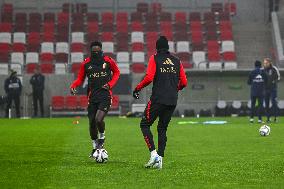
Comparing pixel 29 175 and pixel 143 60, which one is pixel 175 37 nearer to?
pixel 143 60

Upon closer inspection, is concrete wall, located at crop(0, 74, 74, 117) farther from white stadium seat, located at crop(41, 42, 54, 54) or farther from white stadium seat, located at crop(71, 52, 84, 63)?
white stadium seat, located at crop(41, 42, 54, 54)

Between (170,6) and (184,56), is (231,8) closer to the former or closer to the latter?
(170,6)

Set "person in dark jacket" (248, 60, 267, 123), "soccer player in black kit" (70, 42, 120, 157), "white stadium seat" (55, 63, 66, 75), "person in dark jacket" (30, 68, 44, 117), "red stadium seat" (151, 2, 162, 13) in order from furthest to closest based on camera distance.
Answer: "red stadium seat" (151, 2, 162, 13), "white stadium seat" (55, 63, 66, 75), "person in dark jacket" (30, 68, 44, 117), "person in dark jacket" (248, 60, 267, 123), "soccer player in black kit" (70, 42, 120, 157)

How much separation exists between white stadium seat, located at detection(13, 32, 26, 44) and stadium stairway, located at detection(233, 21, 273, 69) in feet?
39.2

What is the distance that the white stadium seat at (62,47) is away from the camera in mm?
41812

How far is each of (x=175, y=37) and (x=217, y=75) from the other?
17.9ft

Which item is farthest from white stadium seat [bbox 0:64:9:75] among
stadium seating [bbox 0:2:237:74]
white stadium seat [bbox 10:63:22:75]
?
stadium seating [bbox 0:2:237:74]

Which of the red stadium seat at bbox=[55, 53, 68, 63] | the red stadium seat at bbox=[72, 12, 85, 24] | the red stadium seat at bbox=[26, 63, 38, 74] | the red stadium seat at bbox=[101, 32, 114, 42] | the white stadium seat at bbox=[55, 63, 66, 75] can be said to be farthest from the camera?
the red stadium seat at bbox=[72, 12, 85, 24]

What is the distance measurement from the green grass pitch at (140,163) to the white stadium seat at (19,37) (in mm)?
22604

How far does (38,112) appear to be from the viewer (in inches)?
1508

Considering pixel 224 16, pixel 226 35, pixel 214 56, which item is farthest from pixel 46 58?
pixel 224 16

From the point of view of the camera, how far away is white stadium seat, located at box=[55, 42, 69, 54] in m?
41.8

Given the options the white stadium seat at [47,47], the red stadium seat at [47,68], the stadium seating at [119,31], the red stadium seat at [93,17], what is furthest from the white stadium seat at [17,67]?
the red stadium seat at [93,17]

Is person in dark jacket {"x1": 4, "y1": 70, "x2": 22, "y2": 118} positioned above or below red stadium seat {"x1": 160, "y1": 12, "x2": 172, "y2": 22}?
below
